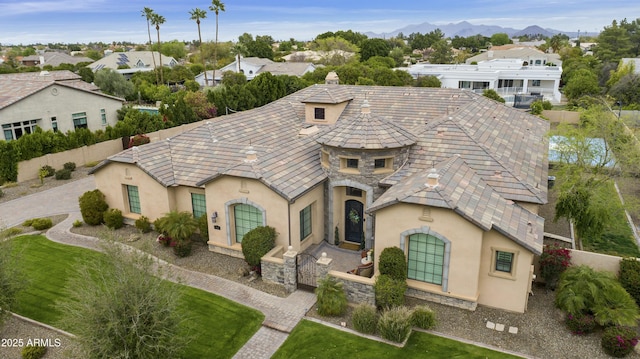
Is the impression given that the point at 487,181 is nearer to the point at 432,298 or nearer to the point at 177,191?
the point at 432,298

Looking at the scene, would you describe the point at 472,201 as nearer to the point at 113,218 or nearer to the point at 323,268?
the point at 323,268

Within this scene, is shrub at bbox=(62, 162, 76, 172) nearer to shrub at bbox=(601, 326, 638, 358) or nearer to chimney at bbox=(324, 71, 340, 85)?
chimney at bbox=(324, 71, 340, 85)

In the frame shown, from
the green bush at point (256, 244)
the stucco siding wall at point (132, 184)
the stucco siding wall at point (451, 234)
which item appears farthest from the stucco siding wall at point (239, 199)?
the stucco siding wall at point (451, 234)

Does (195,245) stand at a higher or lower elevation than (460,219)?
lower

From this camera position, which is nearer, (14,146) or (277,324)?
(277,324)

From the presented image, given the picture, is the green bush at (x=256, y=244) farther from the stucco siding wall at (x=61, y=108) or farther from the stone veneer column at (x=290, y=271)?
the stucco siding wall at (x=61, y=108)

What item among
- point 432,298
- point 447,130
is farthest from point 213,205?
point 447,130
